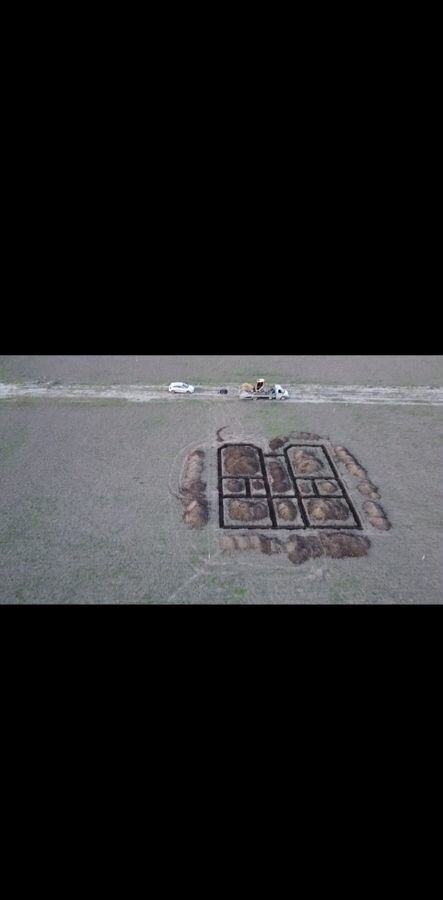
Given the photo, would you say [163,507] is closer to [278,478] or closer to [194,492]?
[194,492]

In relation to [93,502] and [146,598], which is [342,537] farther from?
[93,502]

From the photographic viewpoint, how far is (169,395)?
23.6 metres

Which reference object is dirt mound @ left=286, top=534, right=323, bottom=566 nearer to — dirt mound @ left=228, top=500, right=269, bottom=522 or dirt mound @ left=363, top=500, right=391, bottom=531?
dirt mound @ left=228, top=500, right=269, bottom=522

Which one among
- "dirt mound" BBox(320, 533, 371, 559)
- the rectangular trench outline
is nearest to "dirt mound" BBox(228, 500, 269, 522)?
the rectangular trench outline

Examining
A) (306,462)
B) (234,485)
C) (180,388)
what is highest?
(180,388)

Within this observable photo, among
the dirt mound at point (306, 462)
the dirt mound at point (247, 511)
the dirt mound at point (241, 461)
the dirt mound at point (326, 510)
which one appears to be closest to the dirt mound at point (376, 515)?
the dirt mound at point (326, 510)

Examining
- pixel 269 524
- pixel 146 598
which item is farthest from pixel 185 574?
pixel 269 524

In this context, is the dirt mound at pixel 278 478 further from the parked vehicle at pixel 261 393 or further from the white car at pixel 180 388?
the white car at pixel 180 388

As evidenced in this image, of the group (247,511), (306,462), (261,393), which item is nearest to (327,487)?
(306,462)

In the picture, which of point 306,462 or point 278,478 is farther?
point 306,462

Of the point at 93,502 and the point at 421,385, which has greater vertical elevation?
the point at 421,385

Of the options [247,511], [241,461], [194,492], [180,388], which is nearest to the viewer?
[247,511]

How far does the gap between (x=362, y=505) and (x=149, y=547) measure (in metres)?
7.67

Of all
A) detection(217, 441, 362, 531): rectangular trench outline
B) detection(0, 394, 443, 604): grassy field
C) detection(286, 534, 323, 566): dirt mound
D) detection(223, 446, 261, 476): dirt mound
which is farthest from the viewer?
detection(223, 446, 261, 476): dirt mound
